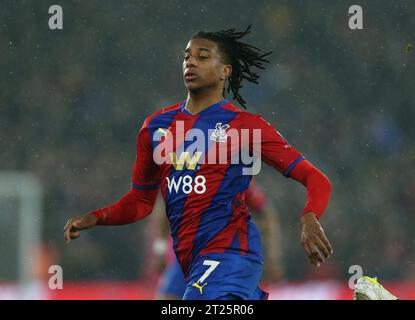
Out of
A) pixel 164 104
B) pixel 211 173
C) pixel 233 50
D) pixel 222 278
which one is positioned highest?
pixel 164 104

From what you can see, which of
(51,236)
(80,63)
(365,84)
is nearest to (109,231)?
(51,236)

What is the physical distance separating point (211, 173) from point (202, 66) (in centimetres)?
61

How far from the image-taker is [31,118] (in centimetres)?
1453

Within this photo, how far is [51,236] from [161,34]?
381cm

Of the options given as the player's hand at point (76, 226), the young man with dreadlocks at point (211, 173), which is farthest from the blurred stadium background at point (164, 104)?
the young man with dreadlocks at point (211, 173)

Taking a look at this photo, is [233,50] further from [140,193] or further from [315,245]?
[315,245]

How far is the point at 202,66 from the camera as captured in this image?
18.4ft

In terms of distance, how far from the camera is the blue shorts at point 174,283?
8.13 meters

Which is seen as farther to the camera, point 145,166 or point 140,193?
point 140,193

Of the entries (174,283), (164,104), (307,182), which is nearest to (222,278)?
(307,182)

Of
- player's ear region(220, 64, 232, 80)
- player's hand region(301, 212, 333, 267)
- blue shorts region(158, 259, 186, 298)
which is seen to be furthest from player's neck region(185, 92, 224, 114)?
blue shorts region(158, 259, 186, 298)

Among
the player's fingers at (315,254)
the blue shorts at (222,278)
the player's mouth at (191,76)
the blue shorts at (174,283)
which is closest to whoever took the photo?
the player's fingers at (315,254)

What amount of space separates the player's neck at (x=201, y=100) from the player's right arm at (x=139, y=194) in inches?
12.0

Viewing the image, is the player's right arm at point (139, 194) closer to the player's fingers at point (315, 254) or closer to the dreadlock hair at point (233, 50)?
the dreadlock hair at point (233, 50)
